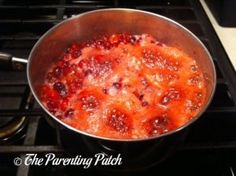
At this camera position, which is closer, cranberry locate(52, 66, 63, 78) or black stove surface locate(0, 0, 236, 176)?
black stove surface locate(0, 0, 236, 176)

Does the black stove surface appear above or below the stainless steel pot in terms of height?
below

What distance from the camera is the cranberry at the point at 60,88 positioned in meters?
0.77

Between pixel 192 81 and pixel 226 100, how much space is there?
4.2 inches

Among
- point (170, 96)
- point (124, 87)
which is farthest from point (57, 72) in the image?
point (170, 96)

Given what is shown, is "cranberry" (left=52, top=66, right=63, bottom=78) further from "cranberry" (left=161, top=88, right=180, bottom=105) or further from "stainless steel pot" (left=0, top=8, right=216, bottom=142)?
"cranberry" (left=161, top=88, right=180, bottom=105)

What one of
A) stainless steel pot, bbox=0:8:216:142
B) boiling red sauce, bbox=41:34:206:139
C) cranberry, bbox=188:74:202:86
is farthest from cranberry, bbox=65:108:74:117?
cranberry, bbox=188:74:202:86

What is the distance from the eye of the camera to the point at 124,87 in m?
0.79

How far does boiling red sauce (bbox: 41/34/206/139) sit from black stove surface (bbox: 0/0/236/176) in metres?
0.05

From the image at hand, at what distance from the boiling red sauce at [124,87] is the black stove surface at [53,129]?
5 cm

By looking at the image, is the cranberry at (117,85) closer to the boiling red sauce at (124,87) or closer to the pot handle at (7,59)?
the boiling red sauce at (124,87)

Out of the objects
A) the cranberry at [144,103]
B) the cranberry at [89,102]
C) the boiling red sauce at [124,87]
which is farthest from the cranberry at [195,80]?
the cranberry at [89,102]

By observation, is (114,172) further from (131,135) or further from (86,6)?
(86,6)

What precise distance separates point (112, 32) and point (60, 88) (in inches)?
9.5

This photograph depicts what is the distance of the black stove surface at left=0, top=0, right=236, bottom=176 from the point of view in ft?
2.27
